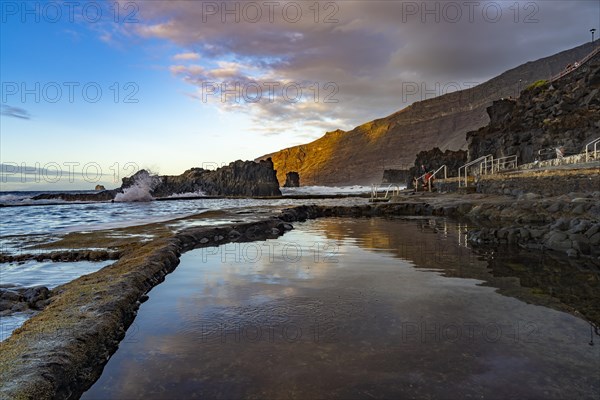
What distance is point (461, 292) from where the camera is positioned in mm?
6707

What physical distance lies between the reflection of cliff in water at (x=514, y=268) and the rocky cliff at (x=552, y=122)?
30.3 meters

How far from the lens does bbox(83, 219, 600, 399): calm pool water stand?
3605mm

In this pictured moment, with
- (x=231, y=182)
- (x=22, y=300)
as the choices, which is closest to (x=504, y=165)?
(x=22, y=300)

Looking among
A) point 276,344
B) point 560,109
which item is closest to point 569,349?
point 276,344

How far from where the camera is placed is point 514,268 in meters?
8.49

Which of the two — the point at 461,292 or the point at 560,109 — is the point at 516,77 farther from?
the point at 461,292

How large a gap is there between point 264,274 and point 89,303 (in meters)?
3.65

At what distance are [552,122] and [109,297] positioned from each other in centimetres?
4734

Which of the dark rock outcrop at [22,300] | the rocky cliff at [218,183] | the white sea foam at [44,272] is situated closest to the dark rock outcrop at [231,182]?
the rocky cliff at [218,183]

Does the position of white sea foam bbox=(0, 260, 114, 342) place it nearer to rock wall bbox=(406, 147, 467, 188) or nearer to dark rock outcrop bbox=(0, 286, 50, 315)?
dark rock outcrop bbox=(0, 286, 50, 315)

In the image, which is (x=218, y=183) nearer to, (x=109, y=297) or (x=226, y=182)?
(x=226, y=182)

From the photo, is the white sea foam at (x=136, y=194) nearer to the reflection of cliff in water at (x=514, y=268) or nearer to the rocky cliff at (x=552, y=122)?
the rocky cliff at (x=552, y=122)

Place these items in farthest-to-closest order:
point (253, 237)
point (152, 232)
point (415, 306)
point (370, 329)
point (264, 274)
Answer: point (152, 232) → point (253, 237) → point (264, 274) → point (415, 306) → point (370, 329)

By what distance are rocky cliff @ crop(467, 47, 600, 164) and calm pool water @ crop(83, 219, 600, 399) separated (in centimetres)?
3562
